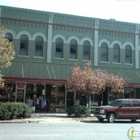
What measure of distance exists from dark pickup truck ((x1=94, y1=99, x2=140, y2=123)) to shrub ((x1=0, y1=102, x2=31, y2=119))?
5.09 metres

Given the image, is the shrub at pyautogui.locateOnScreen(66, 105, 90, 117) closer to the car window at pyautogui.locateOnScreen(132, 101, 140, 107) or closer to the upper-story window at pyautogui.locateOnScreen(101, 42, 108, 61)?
the car window at pyautogui.locateOnScreen(132, 101, 140, 107)

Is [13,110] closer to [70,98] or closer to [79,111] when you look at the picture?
[79,111]

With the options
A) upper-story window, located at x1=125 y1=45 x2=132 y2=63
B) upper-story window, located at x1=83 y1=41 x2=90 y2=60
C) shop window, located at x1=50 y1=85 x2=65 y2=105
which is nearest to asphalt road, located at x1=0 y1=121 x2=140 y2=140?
shop window, located at x1=50 y1=85 x2=65 y2=105

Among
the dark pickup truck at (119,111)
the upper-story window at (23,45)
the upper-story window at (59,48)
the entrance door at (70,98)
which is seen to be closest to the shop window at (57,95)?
the entrance door at (70,98)

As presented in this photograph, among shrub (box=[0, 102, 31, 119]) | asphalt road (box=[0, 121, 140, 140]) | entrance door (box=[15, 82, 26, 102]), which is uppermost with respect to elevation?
entrance door (box=[15, 82, 26, 102])

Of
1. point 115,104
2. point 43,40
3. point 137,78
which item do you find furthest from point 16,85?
point 137,78

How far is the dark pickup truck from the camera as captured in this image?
17.5 metres

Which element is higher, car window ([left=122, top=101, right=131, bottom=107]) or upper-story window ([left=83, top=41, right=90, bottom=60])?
upper-story window ([left=83, top=41, right=90, bottom=60])

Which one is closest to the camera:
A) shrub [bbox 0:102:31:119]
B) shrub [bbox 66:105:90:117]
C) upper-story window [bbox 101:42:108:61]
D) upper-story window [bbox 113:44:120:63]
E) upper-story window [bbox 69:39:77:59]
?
shrub [bbox 0:102:31:119]

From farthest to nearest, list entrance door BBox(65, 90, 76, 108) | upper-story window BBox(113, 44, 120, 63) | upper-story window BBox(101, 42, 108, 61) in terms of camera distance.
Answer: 1. upper-story window BBox(113, 44, 120, 63)
2. upper-story window BBox(101, 42, 108, 61)
3. entrance door BBox(65, 90, 76, 108)

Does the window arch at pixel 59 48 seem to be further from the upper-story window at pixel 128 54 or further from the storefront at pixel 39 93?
the upper-story window at pixel 128 54

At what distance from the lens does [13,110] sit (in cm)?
1748

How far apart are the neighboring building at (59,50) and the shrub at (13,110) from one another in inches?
162

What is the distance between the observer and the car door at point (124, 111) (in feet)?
58.4
